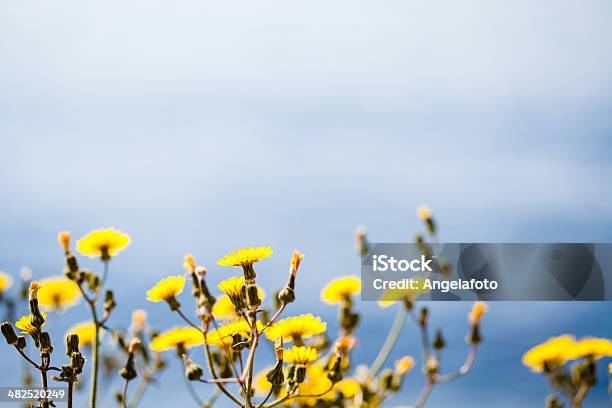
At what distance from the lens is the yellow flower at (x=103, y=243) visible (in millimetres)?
1642

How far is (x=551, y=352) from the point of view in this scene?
5.58 ft

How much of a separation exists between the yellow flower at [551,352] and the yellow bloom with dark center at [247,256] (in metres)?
0.82

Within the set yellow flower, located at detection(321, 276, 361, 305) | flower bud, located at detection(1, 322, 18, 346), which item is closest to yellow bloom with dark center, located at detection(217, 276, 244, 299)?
flower bud, located at detection(1, 322, 18, 346)

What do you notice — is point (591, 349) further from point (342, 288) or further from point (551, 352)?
point (342, 288)

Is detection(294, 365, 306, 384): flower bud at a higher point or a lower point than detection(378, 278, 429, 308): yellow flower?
lower

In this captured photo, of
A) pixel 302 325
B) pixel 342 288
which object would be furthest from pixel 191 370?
pixel 342 288

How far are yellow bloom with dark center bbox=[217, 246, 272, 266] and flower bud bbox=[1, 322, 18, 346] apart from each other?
0.45 m

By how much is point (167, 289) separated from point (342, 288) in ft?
2.39

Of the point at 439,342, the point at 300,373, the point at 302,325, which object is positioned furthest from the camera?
the point at 439,342

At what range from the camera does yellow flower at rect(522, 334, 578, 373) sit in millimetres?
1691

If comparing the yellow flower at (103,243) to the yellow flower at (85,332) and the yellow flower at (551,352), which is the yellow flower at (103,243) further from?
the yellow flower at (551,352)

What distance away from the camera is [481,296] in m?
2.33

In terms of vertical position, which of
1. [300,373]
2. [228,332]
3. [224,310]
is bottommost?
[300,373]

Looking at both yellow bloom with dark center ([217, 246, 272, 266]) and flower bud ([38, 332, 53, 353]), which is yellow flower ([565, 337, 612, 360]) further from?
flower bud ([38, 332, 53, 353])
